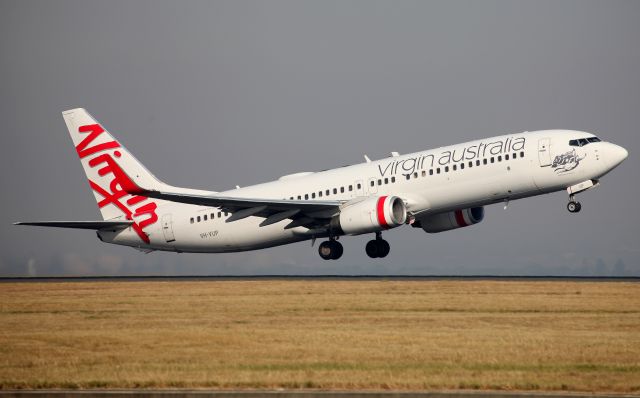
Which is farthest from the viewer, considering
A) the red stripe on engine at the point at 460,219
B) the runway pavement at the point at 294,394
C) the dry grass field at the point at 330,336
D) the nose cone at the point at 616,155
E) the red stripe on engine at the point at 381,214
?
the red stripe on engine at the point at 460,219

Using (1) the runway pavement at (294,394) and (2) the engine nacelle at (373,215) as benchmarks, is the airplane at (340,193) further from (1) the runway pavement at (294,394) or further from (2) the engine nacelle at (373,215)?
(1) the runway pavement at (294,394)

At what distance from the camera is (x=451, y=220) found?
2009 inches

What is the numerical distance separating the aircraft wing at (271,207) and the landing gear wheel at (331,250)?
1.76 m

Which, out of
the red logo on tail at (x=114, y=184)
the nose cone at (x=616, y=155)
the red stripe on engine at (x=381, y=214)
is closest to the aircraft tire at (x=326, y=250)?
the red stripe on engine at (x=381, y=214)

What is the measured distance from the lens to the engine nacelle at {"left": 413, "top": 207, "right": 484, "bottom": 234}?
50906 millimetres

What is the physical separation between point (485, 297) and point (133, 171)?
22.3m

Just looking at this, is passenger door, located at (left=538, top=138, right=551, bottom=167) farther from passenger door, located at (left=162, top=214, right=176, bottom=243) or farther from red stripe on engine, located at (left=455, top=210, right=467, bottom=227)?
passenger door, located at (left=162, top=214, right=176, bottom=243)

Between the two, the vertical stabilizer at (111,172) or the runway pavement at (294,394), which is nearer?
the runway pavement at (294,394)

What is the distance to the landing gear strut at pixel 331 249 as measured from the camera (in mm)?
50312

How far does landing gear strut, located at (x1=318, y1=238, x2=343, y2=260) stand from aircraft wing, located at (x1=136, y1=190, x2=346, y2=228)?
1.74 metres

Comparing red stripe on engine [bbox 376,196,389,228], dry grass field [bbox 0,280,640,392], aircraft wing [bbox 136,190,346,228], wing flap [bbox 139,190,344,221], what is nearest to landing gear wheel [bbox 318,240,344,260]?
aircraft wing [bbox 136,190,346,228]

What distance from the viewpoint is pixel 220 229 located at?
170 ft

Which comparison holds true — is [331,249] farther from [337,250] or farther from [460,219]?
[460,219]

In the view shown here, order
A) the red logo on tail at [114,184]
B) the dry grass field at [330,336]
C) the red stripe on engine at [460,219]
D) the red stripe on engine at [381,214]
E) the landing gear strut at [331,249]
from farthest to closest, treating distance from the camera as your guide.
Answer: the red logo on tail at [114,184] → the red stripe on engine at [460,219] → the landing gear strut at [331,249] → the red stripe on engine at [381,214] → the dry grass field at [330,336]
